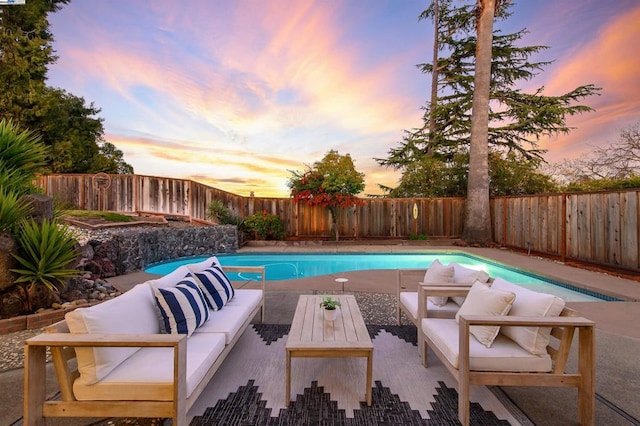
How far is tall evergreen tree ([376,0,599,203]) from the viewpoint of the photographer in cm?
1069

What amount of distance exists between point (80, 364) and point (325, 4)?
323 inches

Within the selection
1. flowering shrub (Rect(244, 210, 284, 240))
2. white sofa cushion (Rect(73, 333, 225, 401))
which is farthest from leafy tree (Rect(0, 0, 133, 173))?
white sofa cushion (Rect(73, 333, 225, 401))

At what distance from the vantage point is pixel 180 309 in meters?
1.91

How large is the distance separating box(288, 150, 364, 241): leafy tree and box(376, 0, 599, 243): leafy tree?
3.31 m

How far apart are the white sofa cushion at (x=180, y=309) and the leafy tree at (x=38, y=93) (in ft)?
44.7

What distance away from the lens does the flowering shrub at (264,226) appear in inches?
372

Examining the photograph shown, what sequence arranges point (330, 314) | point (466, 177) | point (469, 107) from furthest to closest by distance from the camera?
point (469, 107)
point (466, 177)
point (330, 314)

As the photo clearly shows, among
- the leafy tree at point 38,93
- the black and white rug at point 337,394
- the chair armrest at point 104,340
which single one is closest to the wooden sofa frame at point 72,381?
the chair armrest at point 104,340

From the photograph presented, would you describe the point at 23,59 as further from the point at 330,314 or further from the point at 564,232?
the point at 564,232

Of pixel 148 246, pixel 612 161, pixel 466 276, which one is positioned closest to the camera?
pixel 466 276

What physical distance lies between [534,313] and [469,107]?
12306 mm

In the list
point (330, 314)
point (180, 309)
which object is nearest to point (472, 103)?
point (330, 314)

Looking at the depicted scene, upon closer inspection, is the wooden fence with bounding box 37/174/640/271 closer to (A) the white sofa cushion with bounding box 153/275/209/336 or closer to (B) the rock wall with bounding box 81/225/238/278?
(B) the rock wall with bounding box 81/225/238/278

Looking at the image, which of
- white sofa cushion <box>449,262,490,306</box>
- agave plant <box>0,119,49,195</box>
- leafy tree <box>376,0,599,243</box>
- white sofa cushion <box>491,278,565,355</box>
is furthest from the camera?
leafy tree <box>376,0,599,243</box>
